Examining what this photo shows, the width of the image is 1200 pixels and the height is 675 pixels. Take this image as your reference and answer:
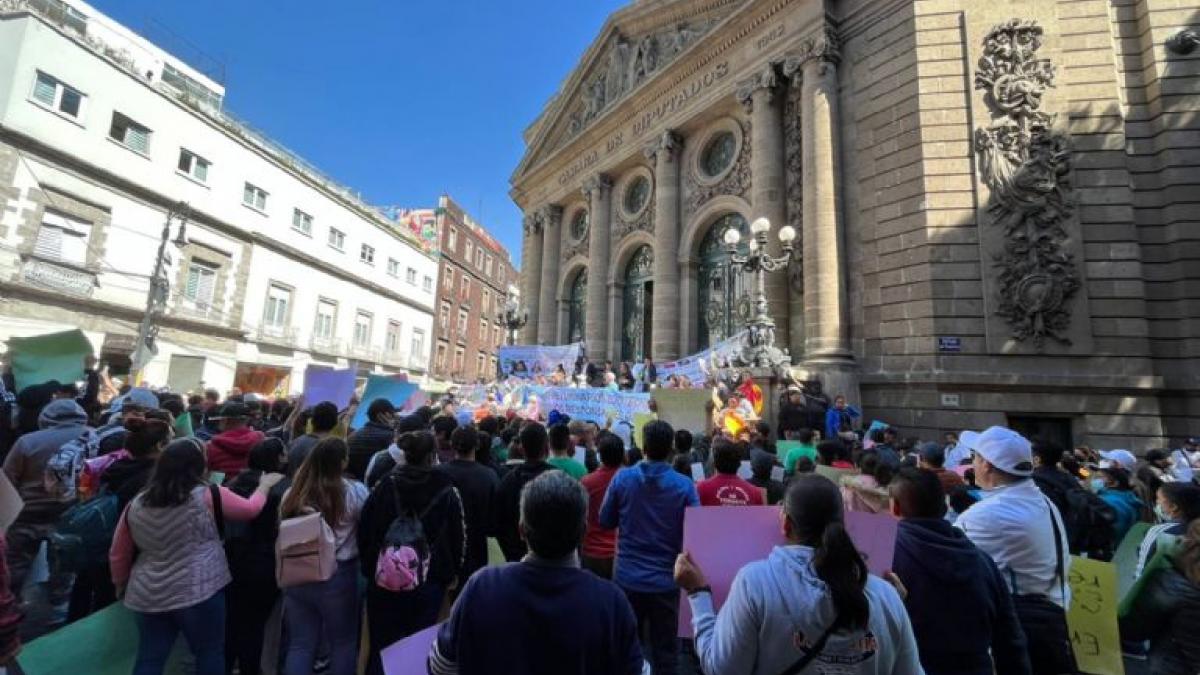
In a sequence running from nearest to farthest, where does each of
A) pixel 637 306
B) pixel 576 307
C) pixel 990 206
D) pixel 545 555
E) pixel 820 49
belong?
pixel 545 555, pixel 990 206, pixel 820 49, pixel 637 306, pixel 576 307

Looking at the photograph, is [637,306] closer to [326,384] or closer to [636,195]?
[636,195]

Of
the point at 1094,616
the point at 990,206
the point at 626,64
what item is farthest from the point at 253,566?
the point at 626,64

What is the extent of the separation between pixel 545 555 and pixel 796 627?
33.2 inches

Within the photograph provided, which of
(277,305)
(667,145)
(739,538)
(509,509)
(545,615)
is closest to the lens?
(545,615)

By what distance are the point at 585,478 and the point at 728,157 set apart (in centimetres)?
1644

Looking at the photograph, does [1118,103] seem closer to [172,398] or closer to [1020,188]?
[1020,188]

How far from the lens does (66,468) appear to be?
173 inches

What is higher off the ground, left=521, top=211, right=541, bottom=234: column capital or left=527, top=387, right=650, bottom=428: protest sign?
left=521, top=211, right=541, bottom=234: column capital

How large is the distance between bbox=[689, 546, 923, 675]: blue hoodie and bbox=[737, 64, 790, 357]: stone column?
536 inches

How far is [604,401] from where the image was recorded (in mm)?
12125

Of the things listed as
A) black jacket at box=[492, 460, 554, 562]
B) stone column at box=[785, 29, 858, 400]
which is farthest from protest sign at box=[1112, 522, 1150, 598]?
stone column at box=[785, 29, 858, 400]

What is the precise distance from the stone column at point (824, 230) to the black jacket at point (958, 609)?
1054 centimetres

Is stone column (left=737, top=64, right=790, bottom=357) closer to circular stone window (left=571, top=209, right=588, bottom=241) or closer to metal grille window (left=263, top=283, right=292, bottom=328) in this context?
circular stone window (left=571, top=209, right=588, bottom=241)

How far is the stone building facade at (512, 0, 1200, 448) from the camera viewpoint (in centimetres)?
1123
